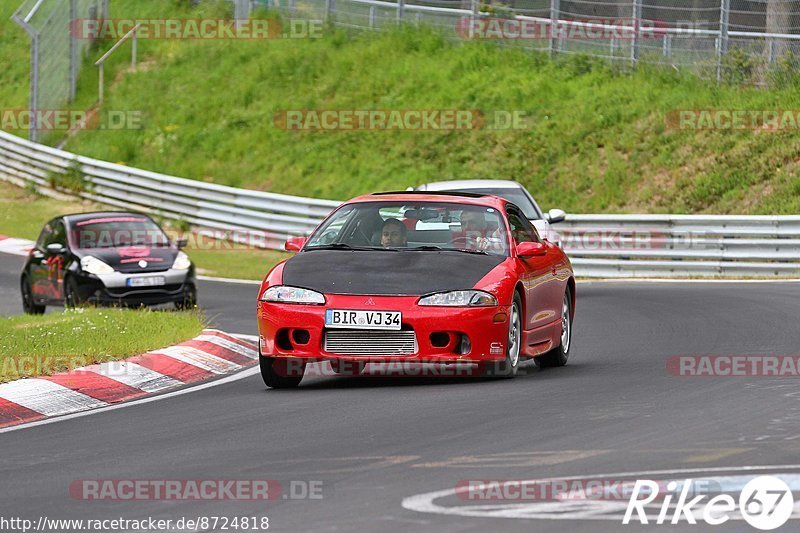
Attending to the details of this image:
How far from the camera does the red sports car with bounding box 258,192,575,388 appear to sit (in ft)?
33.2

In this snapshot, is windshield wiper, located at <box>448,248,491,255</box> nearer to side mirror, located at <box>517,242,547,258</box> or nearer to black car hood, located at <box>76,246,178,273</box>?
side mirror, located at <box>517,242,547,258</box>

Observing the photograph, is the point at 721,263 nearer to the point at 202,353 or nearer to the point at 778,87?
the point at 778,87

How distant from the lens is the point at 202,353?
478 inches

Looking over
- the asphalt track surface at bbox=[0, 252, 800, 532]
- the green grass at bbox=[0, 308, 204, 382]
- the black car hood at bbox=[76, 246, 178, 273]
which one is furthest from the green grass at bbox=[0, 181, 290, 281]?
the asphalt track surface at bbox=[0, 252, 800, 532]

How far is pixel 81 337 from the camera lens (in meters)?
12.7

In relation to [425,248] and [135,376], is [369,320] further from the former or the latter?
[135,376]

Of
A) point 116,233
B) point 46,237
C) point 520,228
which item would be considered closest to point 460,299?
point 520,228

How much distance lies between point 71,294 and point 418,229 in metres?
9.08

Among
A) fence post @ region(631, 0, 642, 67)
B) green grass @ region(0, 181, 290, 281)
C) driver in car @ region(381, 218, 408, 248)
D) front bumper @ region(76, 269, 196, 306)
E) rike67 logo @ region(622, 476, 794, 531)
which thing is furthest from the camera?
fence post @ region(631, 0, 642, 67)

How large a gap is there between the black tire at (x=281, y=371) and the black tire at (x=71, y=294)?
29.0 ft

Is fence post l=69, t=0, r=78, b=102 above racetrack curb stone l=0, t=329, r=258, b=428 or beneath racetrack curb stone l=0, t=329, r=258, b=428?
above

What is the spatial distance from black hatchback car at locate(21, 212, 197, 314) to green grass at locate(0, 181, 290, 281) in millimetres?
4713

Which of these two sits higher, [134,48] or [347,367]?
[134,48]

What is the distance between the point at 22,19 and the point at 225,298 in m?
17.9
